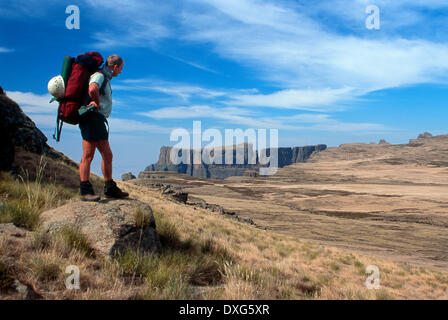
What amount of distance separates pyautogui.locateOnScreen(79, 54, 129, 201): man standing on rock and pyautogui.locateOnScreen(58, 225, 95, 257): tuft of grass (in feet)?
3.33

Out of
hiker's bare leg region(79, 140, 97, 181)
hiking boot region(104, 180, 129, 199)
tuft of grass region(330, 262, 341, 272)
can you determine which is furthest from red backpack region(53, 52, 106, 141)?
tuft of grass region(330, 262, 341, 272)

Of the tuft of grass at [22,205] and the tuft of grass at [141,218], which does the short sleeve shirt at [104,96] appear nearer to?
the tuft of grass at [22,205]

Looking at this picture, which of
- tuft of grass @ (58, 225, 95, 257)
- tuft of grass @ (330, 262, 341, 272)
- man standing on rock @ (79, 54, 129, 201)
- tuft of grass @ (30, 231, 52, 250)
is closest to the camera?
tuft of grass @ (30, 231, 52, 250)

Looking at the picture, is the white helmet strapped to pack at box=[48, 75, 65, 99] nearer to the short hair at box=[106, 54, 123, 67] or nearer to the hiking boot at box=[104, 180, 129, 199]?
the short hair at box=[106, 54, 123, 67]

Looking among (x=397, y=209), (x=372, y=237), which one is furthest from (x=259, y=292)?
(x=397, y=209)

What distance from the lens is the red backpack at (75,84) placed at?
4.36 m

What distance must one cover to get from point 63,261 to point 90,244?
0.65m

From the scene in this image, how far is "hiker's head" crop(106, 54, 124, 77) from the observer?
4695mm

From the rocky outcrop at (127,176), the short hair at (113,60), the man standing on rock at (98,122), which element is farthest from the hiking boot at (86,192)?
the rocky outcrop at (127,176)

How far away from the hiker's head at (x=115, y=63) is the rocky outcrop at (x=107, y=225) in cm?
217

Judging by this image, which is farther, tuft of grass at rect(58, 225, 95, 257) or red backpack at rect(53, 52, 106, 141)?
red backpack at rect(53, 52, 106, 141)

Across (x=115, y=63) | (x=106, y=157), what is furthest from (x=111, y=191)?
(x=115, y=63)
